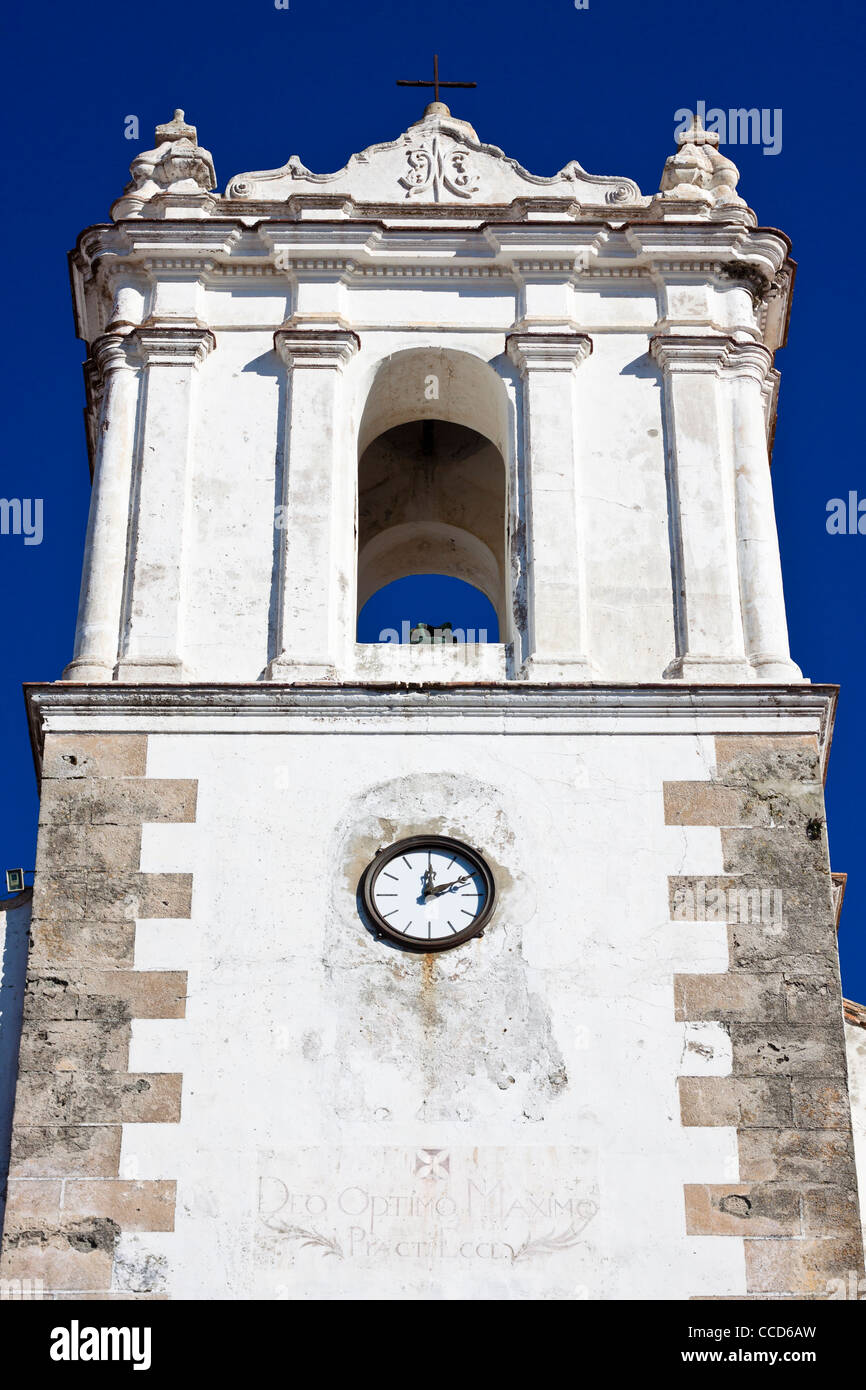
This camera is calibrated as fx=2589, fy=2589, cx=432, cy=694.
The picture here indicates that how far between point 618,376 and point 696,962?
483cm

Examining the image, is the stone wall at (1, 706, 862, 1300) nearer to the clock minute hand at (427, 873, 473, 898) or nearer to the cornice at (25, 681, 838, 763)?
the cornice at (25, 681, 838, 763)

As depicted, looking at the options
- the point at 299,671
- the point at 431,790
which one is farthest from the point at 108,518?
the point at 431,790

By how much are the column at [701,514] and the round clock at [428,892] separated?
211cm

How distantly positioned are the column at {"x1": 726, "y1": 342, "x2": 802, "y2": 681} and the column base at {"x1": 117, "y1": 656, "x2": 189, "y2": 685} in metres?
3.86

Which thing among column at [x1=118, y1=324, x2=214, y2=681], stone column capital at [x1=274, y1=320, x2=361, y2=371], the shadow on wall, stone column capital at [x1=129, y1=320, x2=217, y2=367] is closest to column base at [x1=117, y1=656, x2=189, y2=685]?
column at [x1=118, y1=324, x2=214, y2=681]

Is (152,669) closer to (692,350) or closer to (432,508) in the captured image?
(692,350)

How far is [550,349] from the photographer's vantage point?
18.7m

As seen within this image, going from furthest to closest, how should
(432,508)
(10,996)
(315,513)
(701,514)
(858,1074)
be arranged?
(432,508) < (701,514) < (315,513) < (858,1074) < (10,996)

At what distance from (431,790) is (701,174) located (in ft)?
19.6

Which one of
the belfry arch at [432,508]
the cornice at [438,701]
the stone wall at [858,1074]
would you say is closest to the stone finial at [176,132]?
the belfry arch at [432,508]

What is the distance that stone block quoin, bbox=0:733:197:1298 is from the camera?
49.7ft

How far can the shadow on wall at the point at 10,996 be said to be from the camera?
16.0m

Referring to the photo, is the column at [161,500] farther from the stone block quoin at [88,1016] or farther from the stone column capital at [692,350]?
the stone column capital at [692,350]
